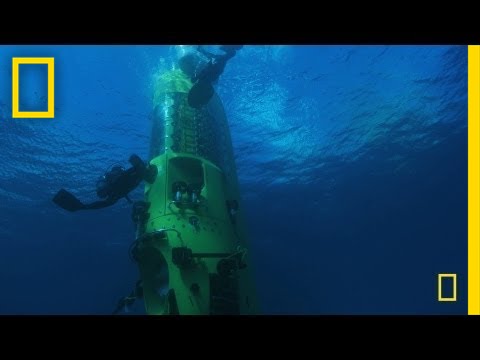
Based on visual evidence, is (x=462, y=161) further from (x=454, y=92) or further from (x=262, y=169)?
(x=262, y=169)

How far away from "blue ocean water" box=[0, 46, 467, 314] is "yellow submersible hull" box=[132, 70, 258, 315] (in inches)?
248

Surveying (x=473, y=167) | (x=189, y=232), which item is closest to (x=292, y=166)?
(x=473, y=167)

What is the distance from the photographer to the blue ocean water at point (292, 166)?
17.6 m

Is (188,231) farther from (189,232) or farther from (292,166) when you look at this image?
(292,166)

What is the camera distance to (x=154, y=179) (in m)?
7.36

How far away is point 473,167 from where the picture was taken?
266 inches

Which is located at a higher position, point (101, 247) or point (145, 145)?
point (145, 145)

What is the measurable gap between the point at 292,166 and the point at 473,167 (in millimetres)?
16537

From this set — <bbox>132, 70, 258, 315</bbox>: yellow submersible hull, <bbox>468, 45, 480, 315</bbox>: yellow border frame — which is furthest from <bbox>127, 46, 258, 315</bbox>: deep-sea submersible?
<bbox>468, 45, 480, 315</bbox>: yellow border frame

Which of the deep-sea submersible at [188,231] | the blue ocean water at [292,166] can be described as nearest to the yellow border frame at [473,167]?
the deep-sea submersible at [188,231]

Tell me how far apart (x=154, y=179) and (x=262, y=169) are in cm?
1591

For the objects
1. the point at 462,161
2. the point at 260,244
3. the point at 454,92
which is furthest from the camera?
the point at 260,244

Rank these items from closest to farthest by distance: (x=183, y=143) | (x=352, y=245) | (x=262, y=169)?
1. (x=183, y=143)
2. (x=262, y=169)
3. (x=352, y=245)
